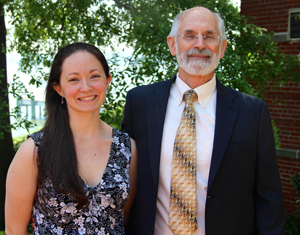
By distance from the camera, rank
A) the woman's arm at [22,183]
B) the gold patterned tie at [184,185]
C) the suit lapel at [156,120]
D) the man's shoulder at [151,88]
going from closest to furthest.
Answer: the woman's arm at [22,183], the gold patterned tie at [184,185], the suit lapel at [156,120], the man's shoulder at [151,88]

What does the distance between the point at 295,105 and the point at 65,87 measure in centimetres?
530

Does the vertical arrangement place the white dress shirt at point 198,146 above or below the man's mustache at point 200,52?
below

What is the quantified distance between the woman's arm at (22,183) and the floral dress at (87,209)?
58 millimetres

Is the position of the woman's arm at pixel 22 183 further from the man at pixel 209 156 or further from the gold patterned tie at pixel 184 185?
the gold patterned tie at pixel 184 185

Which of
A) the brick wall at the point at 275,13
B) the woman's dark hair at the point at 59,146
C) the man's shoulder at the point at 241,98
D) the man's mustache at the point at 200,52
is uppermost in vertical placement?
the brick wall at the point at 275,13

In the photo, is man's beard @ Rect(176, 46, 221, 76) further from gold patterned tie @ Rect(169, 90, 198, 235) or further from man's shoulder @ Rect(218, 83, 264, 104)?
gold patterned tie @ Rect(169, 90, 198, 235)

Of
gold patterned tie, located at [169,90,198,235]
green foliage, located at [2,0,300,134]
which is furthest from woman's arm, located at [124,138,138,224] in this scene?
green foliage, located at [2,0,300,134]

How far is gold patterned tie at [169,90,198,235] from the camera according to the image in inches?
87.5

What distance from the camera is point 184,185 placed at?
7.36 ft

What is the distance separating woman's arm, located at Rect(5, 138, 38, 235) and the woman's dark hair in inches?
1.8

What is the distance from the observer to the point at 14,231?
2203 mm

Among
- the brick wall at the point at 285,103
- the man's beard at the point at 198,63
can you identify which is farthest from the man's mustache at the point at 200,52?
the brick wall at the point at 285,103

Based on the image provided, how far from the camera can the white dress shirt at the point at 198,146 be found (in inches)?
90.2

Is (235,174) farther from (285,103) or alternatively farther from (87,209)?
(285,103)
